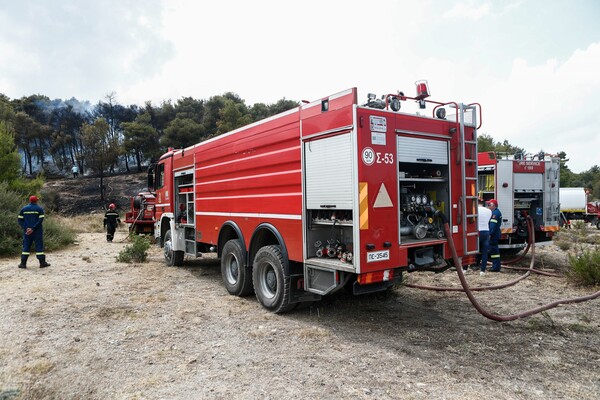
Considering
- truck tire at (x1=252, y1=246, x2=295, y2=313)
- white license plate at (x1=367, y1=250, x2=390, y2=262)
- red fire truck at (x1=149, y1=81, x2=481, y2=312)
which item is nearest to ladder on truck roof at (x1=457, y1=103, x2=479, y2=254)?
red fire truck at (x1=149, y1=81, x2=481, y2=312)

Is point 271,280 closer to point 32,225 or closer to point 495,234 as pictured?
point 495,234

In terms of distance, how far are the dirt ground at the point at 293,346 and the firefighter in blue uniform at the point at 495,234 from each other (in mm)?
1567

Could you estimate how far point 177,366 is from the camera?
404 centimetres

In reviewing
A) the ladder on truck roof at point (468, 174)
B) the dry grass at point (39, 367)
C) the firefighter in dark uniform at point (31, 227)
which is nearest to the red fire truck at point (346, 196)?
the ladder on truck roof at point (468, 174)

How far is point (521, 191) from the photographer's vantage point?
10195 millimetres

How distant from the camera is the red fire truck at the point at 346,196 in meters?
4.53

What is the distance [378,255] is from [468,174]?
195 cm

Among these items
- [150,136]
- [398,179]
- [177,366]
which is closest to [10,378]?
[177,366]

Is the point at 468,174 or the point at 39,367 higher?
the point at 468,174

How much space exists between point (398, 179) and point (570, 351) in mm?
2514

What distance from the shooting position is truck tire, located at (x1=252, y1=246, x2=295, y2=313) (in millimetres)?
5449

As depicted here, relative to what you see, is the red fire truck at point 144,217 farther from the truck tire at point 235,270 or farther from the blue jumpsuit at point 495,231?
the blue jumpsuit at point 495,231

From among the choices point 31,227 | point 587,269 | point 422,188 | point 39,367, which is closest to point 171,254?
point 31,227

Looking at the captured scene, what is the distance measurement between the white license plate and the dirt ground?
942mm
